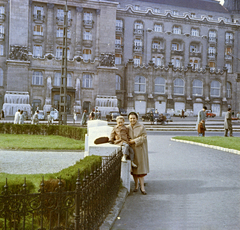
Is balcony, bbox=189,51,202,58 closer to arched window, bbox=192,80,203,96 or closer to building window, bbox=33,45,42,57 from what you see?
arched window, bbox=192,80,203,96

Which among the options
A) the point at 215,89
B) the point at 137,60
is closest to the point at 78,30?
the point at 137,60

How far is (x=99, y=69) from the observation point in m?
57.6

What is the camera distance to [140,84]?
62.2 meters

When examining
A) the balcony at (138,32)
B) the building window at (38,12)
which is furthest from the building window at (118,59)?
the building window at (38,12)

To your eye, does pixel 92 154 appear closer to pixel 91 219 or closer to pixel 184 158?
pixel 91 219

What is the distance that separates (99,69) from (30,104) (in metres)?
12.6

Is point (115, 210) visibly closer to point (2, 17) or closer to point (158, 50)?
point (2, 17)

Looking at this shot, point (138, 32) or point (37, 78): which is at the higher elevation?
point (138, 32)

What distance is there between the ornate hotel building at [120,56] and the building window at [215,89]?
0.19m

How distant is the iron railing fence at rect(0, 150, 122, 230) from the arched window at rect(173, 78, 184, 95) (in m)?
59.6

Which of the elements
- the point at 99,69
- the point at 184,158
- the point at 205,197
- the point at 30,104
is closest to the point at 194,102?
the point at 99,69

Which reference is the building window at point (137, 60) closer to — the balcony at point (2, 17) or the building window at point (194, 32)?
the building window at point (194, 32)

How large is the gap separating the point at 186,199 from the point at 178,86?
5929cm

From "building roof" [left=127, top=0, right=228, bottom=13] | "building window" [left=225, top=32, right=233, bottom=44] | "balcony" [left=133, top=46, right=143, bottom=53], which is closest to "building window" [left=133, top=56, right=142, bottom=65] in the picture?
"balcony" [left=133, top=46, right=143, bottom=53]
